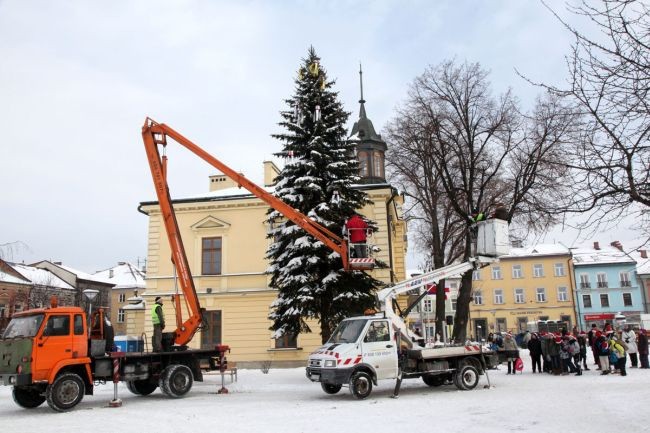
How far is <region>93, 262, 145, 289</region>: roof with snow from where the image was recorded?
72.1m

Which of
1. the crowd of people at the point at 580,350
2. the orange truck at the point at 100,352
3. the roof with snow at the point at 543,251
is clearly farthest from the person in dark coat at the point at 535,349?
the roof with snow at the point at 543,251

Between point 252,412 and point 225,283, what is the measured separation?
1720 cm

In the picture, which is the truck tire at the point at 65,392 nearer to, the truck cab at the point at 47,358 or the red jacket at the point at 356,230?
the truck cab at the point at 47,358

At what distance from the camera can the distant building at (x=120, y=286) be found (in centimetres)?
6988

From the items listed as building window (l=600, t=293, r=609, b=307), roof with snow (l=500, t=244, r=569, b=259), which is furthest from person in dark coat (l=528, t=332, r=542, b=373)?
building window (l=600, t=293, r=609, b=307)

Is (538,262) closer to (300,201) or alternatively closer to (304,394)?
(300,201)

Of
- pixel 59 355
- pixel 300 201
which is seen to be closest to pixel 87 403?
pixel 59 355

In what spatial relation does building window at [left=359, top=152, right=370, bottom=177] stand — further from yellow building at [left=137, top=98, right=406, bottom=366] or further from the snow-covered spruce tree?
the snow-covered spruce tree

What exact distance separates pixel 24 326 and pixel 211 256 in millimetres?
16019

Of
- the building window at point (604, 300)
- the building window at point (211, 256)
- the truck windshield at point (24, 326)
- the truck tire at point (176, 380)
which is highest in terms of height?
the building window at point (211, 256)

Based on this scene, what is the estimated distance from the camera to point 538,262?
63.0 meters

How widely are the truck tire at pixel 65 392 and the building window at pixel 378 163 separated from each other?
72.9 ft

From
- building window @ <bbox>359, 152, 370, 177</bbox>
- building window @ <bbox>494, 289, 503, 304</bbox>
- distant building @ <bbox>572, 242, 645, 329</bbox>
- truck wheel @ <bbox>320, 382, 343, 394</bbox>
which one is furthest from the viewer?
building window @ <bbox>494, 289, 503, 304</bbox>

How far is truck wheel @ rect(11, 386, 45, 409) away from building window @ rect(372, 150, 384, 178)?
22.3 metres
